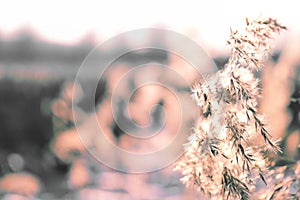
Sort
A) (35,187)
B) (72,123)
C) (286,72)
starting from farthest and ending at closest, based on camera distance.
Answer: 1. (35,187)
2. (72,123)
3. (286,72)

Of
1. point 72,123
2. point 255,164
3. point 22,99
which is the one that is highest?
point 22,99

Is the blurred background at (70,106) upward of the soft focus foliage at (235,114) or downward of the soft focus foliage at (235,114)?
upward

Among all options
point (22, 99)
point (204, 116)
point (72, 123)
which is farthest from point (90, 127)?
point (204, 116)

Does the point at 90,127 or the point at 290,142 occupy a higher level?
the point at 90,127

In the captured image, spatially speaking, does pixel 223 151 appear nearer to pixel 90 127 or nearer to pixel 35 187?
pixel 90 127

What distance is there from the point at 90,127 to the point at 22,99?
613mm

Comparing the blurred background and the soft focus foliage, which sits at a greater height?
the blurred background

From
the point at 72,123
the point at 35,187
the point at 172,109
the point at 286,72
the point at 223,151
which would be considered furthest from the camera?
the point at 35,187

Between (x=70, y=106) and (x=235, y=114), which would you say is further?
(x=70, y=106)

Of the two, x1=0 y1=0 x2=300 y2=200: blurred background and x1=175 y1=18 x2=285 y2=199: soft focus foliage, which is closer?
x1=175 y1=18 x2=285 y2=199: soft focus foliage

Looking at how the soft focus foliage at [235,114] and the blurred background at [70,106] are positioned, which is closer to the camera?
the soft focus foliage at [235,114]

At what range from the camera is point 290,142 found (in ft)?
8.05

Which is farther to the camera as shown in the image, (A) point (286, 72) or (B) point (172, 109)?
(B) point (172, 109)

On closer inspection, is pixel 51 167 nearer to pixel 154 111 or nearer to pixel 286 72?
pixel 154 111
